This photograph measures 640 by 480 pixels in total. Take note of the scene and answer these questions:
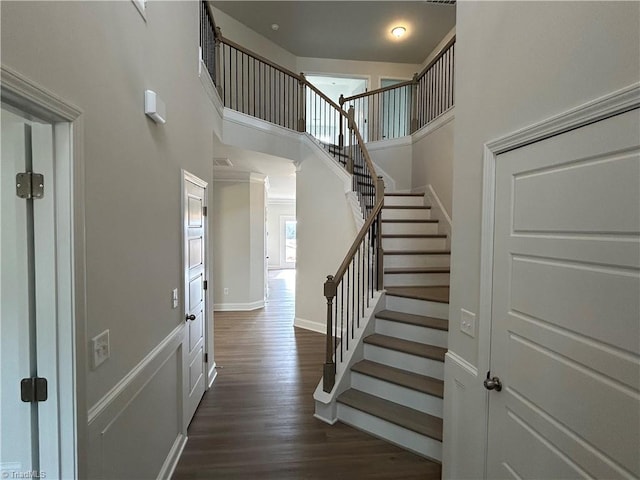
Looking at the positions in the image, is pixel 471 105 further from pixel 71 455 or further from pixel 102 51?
pixel 71 455

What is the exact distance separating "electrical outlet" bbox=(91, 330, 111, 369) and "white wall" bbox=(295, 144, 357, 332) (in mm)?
3531

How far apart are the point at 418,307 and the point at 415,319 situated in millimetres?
182

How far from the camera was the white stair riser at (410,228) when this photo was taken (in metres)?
4.43

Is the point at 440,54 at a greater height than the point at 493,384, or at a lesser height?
greater

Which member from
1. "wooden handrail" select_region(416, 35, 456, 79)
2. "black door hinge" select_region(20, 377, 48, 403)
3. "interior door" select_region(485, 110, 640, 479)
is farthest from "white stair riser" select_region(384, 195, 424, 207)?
"black door hinge" select_region(20, 377, 48, 403)

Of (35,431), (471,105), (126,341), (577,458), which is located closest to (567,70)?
(471,105)

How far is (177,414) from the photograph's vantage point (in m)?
2.36

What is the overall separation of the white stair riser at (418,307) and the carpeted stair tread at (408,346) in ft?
1.12

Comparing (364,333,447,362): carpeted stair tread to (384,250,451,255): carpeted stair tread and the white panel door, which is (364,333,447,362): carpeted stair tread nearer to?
(384,250,451,255): carpeted stair tread

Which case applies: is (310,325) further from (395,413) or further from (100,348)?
(100,348)

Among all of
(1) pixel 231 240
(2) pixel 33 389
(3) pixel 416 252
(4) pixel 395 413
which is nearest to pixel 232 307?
(1) pixel 231 240

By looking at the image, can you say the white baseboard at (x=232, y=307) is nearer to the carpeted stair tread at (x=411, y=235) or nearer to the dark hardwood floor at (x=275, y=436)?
the dark hardwood floor at (x=275, y=436)

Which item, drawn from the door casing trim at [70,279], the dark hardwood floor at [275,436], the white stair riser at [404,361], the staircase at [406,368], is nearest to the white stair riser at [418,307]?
the staircase at [406,368]

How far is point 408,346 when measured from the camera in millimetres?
2832
